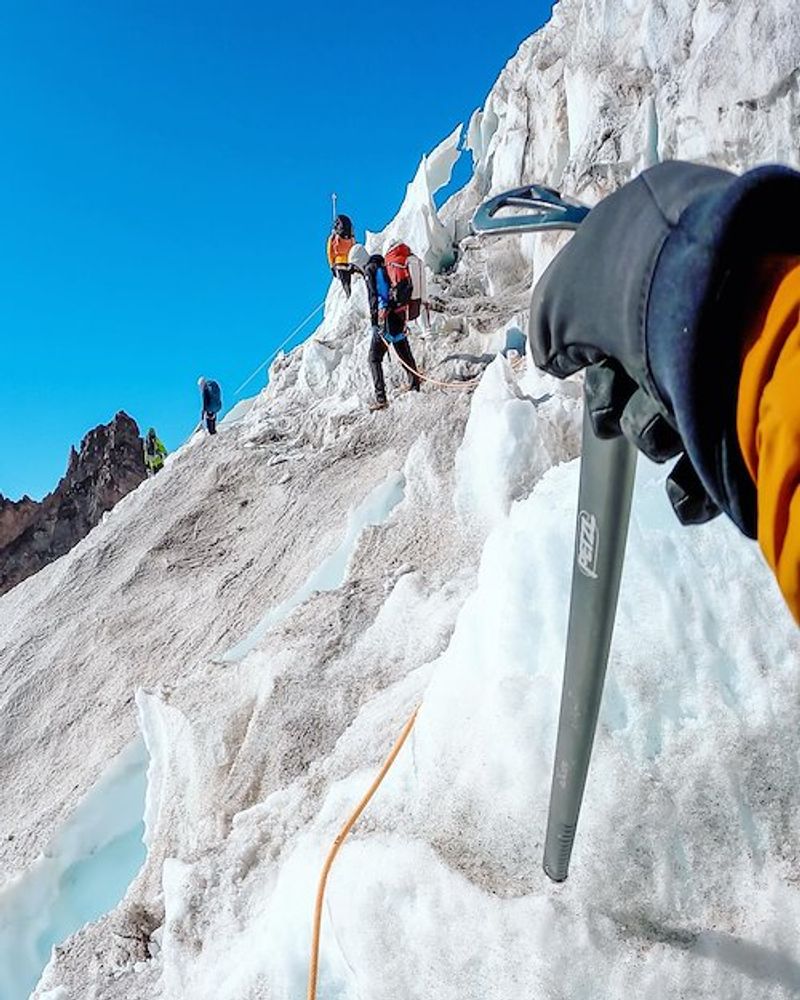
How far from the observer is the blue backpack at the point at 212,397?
40.1ft

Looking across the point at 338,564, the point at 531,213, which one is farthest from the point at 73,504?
the point at 531,213

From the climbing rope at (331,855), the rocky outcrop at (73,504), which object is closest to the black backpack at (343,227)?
the climbing rope at (331,855)

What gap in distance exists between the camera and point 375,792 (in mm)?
2518

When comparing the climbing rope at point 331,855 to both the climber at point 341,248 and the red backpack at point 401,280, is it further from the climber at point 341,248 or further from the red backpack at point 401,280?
the climber at point 341,248

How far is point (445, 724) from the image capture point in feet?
8.09

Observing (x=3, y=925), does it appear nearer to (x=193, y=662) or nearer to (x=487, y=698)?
(x=193, y=662)

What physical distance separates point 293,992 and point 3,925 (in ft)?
11.7

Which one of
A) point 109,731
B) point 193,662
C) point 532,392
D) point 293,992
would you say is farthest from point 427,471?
point 293,992

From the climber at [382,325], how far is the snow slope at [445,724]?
619 mm

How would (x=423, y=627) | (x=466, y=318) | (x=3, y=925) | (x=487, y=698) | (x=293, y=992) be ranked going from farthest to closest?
1. (x=466, y=318)
2. (x=3, y=925)
3. (x=423, y=627)
4. (x=487, y=698)
5. (x=293, y=992)

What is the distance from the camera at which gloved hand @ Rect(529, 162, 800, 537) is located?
74cm

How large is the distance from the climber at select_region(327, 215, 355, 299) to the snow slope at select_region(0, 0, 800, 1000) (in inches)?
198

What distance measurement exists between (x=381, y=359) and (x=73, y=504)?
2374 cm

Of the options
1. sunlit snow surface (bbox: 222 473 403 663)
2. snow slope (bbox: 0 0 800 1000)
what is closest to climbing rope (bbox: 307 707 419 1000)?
snow slope (bbox: 0 0 800 1000)
